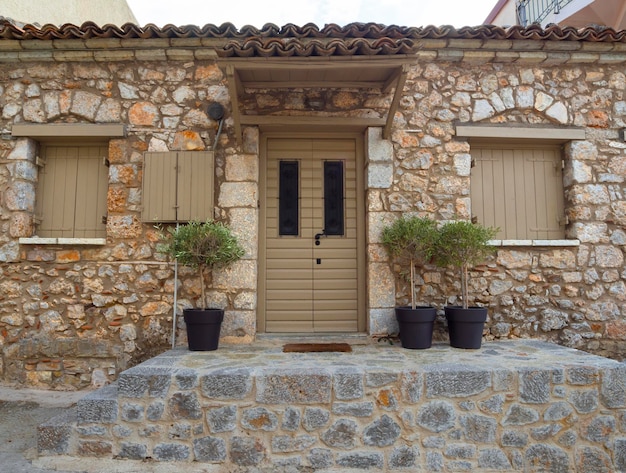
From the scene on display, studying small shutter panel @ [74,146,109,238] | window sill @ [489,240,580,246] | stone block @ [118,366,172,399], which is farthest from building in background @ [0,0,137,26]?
window sill @ [489,240,580,246]

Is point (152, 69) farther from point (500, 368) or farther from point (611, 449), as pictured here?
point (611, 449)

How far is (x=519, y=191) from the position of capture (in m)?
4.60

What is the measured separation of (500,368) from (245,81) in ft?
11.5

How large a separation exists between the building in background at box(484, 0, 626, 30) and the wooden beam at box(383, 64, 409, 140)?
495 cm

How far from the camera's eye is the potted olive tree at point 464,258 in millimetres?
3787

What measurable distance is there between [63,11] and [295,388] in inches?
288

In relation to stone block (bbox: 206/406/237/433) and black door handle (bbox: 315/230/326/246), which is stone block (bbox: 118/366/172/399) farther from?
black door handle (bbox: 315/230/326/246)

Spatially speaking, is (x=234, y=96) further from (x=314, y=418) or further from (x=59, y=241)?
(x=314, y=418)

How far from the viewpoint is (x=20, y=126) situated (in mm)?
4336

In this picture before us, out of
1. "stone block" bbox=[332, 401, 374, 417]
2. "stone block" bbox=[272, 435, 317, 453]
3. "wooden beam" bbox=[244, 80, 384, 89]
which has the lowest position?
"stone block" bbox=[272, 435, 317, 453]

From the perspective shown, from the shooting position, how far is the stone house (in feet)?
13.9

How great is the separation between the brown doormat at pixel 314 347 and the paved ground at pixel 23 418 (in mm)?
1952

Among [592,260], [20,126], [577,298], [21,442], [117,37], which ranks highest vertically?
[117,37]

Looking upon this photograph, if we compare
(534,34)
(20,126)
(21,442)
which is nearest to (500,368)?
(534,34)
